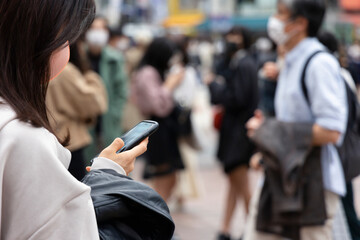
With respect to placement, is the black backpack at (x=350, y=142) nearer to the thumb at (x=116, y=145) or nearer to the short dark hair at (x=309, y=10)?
the short dark hair at (x=309, y=10)

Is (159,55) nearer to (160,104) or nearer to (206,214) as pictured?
(160,104)

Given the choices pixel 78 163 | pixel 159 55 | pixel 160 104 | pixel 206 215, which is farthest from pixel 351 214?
pixel 206 215

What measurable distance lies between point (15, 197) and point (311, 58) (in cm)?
242

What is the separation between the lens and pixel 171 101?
Result: 21.0 ft

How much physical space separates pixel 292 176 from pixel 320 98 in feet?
1.45

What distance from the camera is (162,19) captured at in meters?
39.8

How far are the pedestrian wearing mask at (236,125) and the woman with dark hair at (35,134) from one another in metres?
4.28

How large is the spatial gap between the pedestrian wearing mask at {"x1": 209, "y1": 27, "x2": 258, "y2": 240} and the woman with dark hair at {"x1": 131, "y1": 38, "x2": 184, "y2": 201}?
1.69 feet

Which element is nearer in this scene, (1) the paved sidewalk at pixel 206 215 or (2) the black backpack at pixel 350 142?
(2) the black backpack at pixel 350 142

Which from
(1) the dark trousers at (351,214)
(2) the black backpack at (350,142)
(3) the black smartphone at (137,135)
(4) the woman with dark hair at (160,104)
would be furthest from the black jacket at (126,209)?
(4) the woman with dark hair at (160,104)

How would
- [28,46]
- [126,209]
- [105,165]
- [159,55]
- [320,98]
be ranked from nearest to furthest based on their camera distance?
1. [28,46]
2. [126,209]
3. [105,165]
4. [320,98]
5. [159,55]

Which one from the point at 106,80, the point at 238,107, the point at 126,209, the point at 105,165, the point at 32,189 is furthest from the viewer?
the point at 106,80

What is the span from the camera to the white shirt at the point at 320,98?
11.3 ft

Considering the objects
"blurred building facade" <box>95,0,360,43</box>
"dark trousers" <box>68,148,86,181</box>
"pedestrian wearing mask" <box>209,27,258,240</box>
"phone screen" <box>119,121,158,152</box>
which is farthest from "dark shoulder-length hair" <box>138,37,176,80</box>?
"blurred building facade" <box>95,0,360,43</box>
